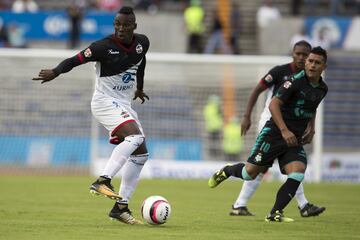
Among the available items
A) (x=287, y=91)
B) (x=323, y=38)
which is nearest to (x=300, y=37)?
(x=323, y=38)

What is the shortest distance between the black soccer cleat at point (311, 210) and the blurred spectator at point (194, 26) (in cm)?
1828

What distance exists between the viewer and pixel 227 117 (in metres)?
22.9

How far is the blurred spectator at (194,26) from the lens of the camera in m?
30.0

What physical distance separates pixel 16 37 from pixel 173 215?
57.2 feet

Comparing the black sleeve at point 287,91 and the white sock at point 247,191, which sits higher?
the black sleeve at point 287,91

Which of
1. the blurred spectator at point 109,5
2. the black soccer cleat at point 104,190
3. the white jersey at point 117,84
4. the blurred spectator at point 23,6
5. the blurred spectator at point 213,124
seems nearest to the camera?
the black soccer cleat at point 104,190

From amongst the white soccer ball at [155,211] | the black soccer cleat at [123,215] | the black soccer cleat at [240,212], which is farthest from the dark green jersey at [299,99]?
the black soccer cleat at [123,215]

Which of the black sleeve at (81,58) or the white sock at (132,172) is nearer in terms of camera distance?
the black sleeve at (81,58)

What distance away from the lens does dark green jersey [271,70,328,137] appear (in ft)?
36.2

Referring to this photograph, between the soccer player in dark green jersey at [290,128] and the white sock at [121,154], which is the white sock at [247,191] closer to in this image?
the soccer player in dark green jersey at [290,128]

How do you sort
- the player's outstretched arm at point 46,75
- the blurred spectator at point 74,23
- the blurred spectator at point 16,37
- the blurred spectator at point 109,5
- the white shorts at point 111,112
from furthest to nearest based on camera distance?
the blurred spectator at point 109,5 < the blurred spectator at point 74,23 < the blurred spectator at point 16,37 < the white shorts at point 111,112 < the player's outstretched arm at point 46,75

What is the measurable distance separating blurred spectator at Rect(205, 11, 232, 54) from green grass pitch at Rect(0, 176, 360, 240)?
1067cm

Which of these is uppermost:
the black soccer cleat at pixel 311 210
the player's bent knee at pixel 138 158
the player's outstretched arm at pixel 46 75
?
the player's outstretched arm at pixel 46 75

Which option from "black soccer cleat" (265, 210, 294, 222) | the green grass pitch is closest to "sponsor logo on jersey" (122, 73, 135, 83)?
the green grass pitch
